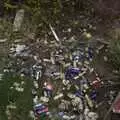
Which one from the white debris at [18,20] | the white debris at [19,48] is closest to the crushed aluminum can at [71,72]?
the white debris at [19,48]

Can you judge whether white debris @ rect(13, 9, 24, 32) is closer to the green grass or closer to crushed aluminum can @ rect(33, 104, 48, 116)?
the green grass

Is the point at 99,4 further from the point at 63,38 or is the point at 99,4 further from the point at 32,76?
the point at 32,76

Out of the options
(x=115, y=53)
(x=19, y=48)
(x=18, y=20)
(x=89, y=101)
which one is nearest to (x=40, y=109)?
(x=89, y=101)

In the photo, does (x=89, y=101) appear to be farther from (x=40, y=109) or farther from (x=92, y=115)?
(x=40, y=109)

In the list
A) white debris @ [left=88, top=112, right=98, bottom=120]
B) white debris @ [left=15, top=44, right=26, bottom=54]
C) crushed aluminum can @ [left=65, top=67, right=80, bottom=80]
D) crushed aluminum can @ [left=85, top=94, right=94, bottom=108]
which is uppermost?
white debris @ [left=15, top=44, right=26, bottom=54]

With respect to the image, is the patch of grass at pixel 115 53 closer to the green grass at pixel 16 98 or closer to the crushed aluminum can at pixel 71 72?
the crushed aluminum can at pixel 71 72

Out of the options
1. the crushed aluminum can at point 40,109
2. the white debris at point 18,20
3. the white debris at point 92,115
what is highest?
the white debris at point 18,20

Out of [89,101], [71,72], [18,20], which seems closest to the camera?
[89,101]

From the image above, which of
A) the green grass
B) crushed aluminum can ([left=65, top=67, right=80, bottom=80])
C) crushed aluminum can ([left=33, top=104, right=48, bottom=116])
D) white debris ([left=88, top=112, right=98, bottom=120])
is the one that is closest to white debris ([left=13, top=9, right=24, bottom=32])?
the green grass
